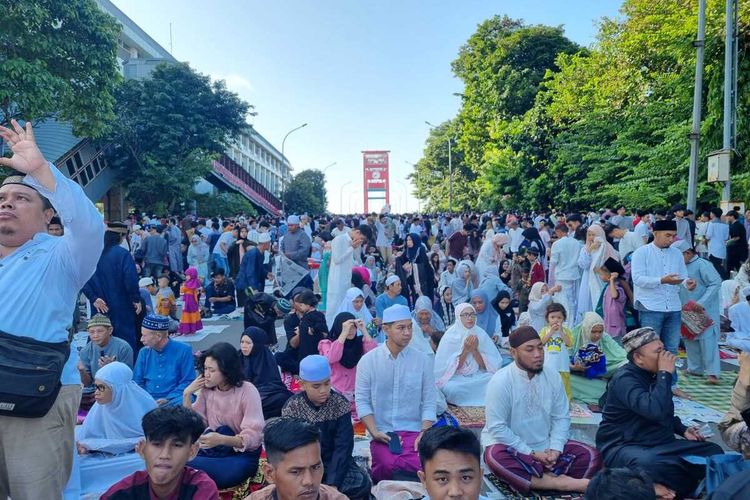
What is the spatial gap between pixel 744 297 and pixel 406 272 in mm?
4673

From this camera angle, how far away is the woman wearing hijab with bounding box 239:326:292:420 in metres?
4.73

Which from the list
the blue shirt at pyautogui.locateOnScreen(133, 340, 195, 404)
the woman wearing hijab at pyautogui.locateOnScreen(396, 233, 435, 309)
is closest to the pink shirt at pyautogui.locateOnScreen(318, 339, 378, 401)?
the blue shirt at pyautogui.locateOnScreen(133, 340, 195, 404)

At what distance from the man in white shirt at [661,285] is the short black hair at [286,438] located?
4378 mm

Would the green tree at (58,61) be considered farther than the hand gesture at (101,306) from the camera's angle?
Yes

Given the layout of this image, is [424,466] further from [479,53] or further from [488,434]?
[479,53]

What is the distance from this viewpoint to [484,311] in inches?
298

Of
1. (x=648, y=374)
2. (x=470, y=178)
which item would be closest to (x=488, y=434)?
(x=648, y=374)

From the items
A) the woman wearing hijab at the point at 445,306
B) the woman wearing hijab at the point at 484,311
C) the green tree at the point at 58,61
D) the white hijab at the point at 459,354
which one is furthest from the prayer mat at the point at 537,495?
the green tree at the point at 58,61

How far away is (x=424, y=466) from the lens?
257 centimetres

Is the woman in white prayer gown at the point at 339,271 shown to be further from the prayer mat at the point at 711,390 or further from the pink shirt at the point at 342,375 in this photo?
the prayer mat at the point at 711,390

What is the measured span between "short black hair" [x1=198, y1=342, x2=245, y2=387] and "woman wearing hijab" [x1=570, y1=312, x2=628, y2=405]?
12.0 feet

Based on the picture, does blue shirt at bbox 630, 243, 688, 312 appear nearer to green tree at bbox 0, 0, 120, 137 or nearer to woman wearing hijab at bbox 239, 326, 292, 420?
woman wearing hijab at bbox 239, 326, 292, 420

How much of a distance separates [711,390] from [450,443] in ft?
15.4

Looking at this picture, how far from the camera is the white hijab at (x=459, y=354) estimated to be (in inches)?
230
